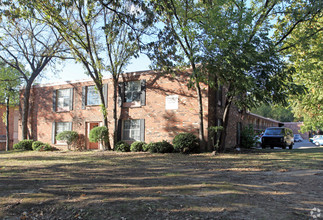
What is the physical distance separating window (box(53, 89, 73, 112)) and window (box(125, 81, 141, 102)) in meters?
5.05

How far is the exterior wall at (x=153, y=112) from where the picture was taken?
15.8m

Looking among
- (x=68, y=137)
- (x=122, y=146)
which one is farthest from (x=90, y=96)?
(x=122, y=146)

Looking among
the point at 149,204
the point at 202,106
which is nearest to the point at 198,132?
the point at 202,106

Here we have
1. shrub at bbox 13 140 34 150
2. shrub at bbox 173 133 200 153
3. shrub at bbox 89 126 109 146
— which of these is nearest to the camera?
shrub at bbox 173 133 200 153

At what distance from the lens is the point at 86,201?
4.89m

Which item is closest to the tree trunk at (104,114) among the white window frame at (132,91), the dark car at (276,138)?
the white window frame at (132,91)

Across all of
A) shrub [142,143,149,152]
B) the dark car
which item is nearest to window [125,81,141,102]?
shrub [142,143,149,152]

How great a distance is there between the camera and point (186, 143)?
1459 cm

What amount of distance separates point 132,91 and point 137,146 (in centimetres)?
397

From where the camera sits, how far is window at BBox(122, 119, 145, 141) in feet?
56.3

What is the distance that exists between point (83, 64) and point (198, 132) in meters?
8.45

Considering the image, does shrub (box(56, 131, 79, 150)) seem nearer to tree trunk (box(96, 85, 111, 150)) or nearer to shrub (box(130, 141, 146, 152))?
tree trunk (box(96, 85, 111, 150))

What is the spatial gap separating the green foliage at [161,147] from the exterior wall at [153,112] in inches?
31.9

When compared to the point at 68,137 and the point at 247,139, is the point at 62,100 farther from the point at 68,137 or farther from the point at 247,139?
the point at 247,139
